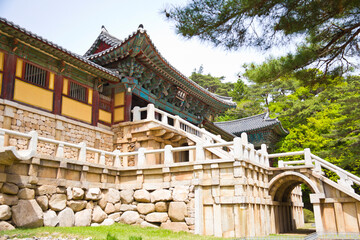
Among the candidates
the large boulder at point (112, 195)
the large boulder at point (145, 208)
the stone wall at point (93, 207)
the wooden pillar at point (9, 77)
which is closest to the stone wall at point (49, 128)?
the wooden pillar at point (9, 77)

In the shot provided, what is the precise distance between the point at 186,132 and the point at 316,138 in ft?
38.9

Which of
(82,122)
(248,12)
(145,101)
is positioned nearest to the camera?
(248,12)

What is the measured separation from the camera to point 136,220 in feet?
40.3

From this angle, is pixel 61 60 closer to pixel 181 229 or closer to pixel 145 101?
pixel 145 101

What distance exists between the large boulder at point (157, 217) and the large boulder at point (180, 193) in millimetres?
712

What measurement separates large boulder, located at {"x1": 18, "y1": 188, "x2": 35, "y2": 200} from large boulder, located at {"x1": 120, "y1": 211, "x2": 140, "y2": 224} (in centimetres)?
385

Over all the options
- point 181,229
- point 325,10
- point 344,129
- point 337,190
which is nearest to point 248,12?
point 325,10

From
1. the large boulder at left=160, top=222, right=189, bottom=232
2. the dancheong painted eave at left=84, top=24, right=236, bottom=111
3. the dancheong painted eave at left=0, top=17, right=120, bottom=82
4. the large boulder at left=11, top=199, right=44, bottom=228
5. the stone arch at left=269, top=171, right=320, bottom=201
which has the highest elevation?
the dancheong painted eave at left=84, top=24, right=236, bottom=111

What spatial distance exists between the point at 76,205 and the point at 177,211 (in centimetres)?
352

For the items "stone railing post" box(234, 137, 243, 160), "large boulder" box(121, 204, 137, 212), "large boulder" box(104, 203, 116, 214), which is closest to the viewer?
"stone railing post" box(234, 137, 243, 160)

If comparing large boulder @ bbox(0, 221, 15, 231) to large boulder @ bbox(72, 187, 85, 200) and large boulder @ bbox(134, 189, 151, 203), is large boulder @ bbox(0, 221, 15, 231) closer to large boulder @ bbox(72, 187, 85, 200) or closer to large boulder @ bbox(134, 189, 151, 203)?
large boulder @ bbox(72, 187, 85, 200)

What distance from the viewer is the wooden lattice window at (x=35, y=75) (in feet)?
40.1

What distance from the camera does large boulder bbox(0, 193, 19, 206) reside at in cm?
886

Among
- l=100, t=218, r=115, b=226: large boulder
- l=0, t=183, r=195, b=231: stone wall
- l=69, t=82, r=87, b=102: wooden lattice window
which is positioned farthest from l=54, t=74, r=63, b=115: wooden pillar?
l=100, t=218, r=115, b=226: large boulder
